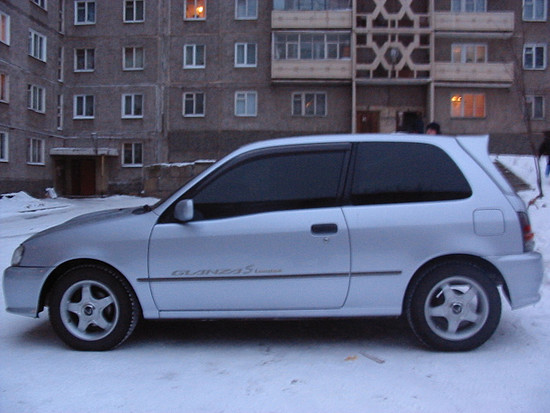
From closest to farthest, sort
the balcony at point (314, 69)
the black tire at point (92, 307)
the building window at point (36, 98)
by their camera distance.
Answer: the black tire at point (92, 307)
the building window at point (36, 98)
the balcony at point (314, 69)

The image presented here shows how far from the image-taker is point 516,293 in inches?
171

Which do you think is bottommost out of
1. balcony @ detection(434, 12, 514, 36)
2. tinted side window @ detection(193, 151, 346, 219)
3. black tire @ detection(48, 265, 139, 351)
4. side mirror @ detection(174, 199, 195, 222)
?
black tire @ detection(48, 265, 139, 351)

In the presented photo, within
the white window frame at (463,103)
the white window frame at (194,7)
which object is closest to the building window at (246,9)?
the white window frame at (194,7)

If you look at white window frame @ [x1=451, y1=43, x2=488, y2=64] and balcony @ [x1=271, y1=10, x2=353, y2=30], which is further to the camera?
white window frame @ [x1=451, y1=43, x2=488, y2=64]

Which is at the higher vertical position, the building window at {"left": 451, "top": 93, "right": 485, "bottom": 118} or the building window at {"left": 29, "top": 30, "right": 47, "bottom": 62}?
the building window at {"left": 29, "top": 30, "right": 47, "bottom": 62}

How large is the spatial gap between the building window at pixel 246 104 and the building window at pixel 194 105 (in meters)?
1.99

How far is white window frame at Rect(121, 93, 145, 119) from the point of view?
29.6m

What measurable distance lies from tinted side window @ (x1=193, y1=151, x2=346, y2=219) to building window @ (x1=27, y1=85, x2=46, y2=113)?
24.9 meters

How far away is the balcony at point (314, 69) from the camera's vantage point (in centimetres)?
2759

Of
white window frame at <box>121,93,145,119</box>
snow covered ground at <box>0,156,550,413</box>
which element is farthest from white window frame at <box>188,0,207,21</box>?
snow covered ground at <box>0,156,550,413</box>

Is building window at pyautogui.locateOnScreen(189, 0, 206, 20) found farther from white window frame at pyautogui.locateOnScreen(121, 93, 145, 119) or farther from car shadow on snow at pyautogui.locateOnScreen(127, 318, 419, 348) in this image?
car shadow on snow at pyautogui.locateOnScreen(127, 318, 419, 348)

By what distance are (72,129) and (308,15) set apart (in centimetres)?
1451

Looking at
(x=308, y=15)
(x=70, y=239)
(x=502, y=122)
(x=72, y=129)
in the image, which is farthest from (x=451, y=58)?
(x=70, y=239)

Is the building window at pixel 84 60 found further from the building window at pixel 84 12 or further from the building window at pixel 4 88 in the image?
the building window at pixel 4 88
